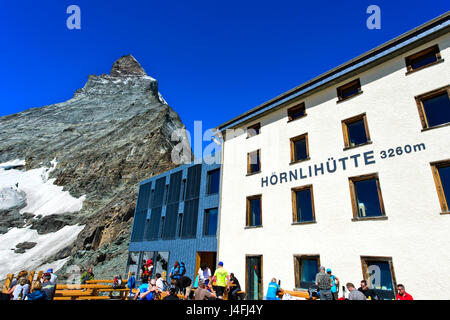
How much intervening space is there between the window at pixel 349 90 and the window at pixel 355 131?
144cm

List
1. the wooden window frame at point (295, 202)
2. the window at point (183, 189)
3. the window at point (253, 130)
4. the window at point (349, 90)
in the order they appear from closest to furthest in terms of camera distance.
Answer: the wooden window frame at point (295, 202)
the window at point (349, 90)
the window at point (253, 130)
the window at point (183, 189)

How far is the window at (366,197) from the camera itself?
37.9 feet

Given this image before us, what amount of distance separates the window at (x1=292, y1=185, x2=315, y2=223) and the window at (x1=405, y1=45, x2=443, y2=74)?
301 inches

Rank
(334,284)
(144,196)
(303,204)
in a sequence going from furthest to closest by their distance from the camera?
(144,196) < (303,204) < (334,284)

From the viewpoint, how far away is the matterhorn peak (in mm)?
142375

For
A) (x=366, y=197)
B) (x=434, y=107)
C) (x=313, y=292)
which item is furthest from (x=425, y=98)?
(x=313, y=292)

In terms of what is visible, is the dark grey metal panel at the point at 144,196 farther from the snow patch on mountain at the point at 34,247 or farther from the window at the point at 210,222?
the snow patch on mountain at the point at 34,247

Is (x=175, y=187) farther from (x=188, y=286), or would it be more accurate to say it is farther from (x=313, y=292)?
(x=313, y=292)

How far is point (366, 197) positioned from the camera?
12.1 metres

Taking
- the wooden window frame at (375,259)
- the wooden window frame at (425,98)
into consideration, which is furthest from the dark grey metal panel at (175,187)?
the wooden window frame at (425,98)

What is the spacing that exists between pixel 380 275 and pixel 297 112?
400 inches

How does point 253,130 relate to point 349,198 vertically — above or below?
above

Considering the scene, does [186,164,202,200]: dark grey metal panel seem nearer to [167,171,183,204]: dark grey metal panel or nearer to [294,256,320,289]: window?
[167,171,183,204]: dark grey metal panel

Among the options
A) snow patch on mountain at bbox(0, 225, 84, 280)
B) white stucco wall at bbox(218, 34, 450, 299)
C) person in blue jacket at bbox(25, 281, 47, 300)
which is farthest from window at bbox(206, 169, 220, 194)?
snow patch on mountain at bbox(0, 225, 84, 280)
